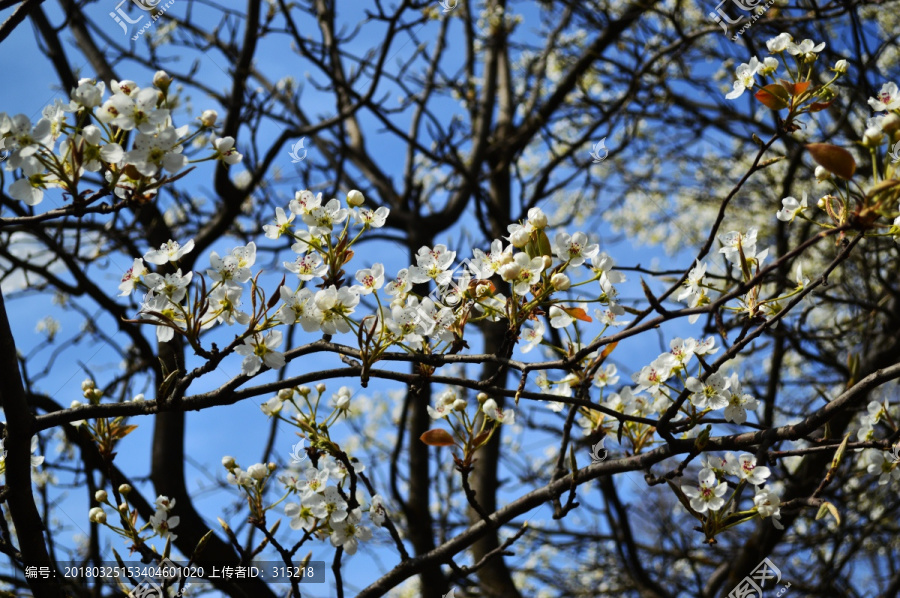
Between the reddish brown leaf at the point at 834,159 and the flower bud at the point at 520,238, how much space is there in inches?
18.6

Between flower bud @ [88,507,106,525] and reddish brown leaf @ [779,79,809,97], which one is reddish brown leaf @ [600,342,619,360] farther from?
flower bud @ [88,507,106,525]

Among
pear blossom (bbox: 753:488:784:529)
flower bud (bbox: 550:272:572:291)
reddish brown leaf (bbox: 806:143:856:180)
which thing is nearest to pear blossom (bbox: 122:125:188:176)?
flower bud (bbox: 550:272:572:291)

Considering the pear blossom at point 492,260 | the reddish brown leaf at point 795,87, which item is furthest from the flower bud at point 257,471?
the reddish brown leaf at point 795,87

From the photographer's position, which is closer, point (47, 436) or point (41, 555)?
point (41, 555)

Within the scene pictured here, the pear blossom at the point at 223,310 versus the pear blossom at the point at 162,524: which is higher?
the pear blossom at the point at 223,310

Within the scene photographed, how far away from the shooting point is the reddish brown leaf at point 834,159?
42.0 inches

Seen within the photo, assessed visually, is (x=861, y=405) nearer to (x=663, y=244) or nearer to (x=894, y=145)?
→ (x=894, y=145)

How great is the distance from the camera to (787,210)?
149 cm

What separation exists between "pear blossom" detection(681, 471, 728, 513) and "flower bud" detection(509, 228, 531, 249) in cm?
58

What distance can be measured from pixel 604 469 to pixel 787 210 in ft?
2.17

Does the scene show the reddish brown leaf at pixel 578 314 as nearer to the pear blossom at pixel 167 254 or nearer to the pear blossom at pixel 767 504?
the pear blossom at pixel 767 504

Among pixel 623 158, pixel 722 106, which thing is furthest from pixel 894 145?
pixel 623 158

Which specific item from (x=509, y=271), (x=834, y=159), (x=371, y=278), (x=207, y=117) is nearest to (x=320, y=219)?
(x=371, y=278)

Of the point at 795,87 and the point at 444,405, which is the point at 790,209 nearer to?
the point at 795,87
